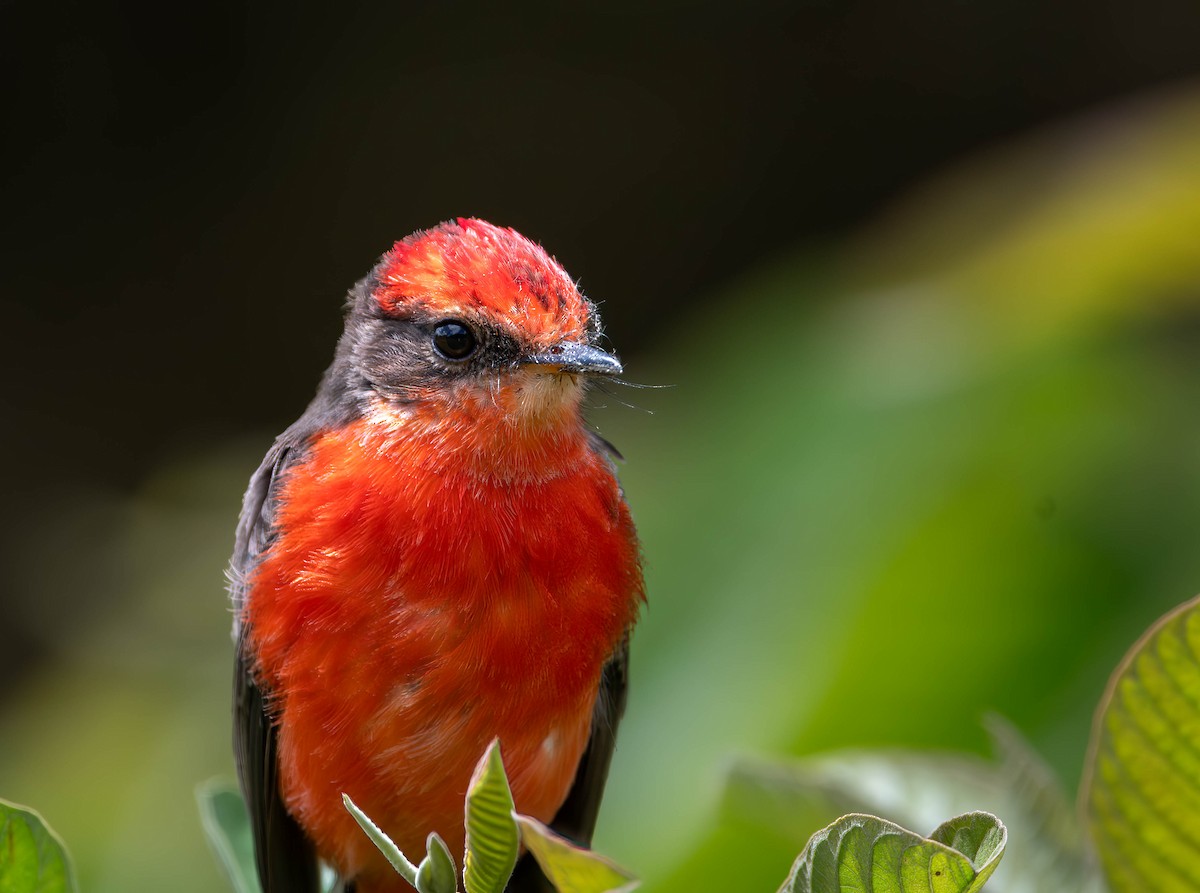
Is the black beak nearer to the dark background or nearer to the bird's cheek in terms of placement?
the bird's cheek

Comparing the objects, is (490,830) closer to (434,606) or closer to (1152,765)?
(1152,765)

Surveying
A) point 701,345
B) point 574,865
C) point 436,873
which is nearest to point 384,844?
point 436,873

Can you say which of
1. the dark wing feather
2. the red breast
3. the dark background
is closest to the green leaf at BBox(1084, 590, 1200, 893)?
the red breast

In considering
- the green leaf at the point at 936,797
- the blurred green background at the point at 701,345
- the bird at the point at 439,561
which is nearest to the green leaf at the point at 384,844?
the green leaf at the point at 936,797

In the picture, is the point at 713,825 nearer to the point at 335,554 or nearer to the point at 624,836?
the point at 624,836

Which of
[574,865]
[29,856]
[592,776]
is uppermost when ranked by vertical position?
[574,865]

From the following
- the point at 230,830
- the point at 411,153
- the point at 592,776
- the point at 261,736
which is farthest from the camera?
the point at 411,153
